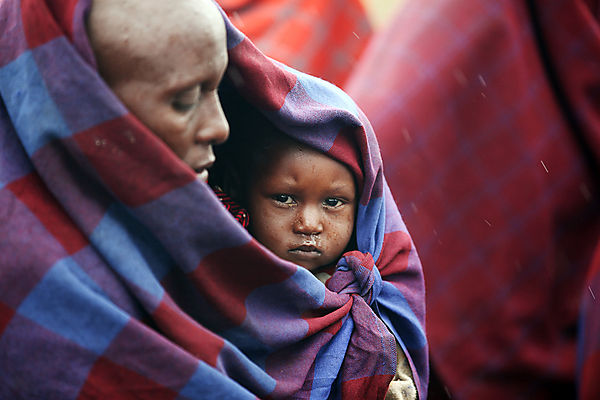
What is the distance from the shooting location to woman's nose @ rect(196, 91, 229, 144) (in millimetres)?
707

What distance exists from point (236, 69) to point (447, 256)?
44.1 inches

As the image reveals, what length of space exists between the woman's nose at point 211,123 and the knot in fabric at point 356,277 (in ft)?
0.93

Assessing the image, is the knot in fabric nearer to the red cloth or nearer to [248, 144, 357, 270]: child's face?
[248, 144, 357, 270]: child's face

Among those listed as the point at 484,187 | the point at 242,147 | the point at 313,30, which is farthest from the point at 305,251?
the point at 313,30

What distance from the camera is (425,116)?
68.4 inches

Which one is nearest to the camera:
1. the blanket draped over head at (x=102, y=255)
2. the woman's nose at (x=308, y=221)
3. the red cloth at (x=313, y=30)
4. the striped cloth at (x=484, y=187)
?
the blanket draped over head at (x=102, y=255)

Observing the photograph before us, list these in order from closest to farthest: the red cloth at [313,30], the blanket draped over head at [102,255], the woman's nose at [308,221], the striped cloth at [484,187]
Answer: the blanket draped over head at [102,255] < the woman's nose at [308,221] < the striped cloth at [484,187] < the red cloth at [313,30]

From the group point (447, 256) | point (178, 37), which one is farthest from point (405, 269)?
point (447, 256)

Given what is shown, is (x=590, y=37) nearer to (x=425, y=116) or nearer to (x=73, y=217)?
(x=425, y=116)

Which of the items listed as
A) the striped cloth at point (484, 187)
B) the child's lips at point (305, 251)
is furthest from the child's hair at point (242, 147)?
the striped cloth at point (484, 187)

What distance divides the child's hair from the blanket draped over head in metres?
0.20

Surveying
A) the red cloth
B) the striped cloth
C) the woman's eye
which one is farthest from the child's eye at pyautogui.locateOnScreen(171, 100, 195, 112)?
the red cloth

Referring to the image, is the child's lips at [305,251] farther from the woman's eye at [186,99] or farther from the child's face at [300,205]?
the woman's eye at [186,99]

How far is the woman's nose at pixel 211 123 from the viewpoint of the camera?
2.32 ft
